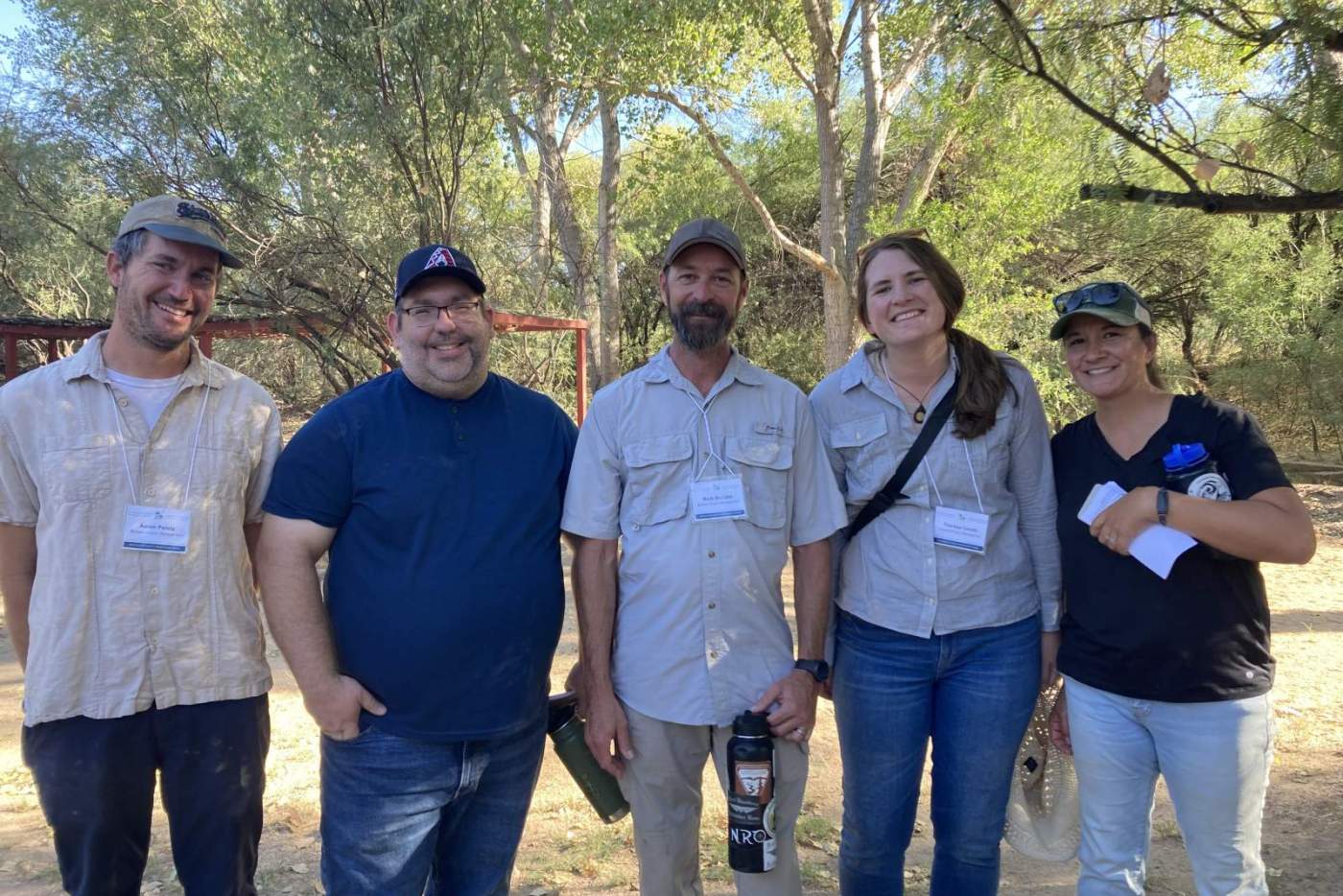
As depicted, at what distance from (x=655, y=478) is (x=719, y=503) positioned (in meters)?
0.19

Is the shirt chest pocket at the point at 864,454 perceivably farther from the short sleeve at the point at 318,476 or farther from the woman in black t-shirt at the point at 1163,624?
the short sleeve at the point at 318,476

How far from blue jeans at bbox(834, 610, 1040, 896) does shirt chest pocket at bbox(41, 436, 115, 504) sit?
2085mm

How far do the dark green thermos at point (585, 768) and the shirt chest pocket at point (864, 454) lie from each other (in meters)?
1.08

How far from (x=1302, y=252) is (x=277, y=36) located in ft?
47.7

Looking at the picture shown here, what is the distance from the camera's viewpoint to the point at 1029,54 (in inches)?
106

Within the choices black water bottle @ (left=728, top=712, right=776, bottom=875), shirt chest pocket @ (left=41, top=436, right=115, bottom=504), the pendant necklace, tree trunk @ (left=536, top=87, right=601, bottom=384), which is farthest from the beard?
tree trunk @ (left=536, top=87, right=601, bottom=384)

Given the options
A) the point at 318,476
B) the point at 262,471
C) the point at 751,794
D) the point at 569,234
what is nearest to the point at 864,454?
the point at 751,794

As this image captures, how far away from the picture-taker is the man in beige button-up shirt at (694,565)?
2436 millimetres

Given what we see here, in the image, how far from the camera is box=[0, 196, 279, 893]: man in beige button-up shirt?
7.36 ft

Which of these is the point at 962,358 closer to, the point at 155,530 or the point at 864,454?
the point at 864,454

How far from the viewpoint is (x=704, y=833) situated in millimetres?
3865

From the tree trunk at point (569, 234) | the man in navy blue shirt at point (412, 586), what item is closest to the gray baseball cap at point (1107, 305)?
the man in navy blue shirt at point (412, 586)

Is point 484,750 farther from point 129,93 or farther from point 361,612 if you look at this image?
point 129,93

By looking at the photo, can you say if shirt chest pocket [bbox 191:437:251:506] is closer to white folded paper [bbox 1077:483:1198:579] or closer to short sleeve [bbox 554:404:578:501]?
short sleeve [bbox 554:404:578:501]
